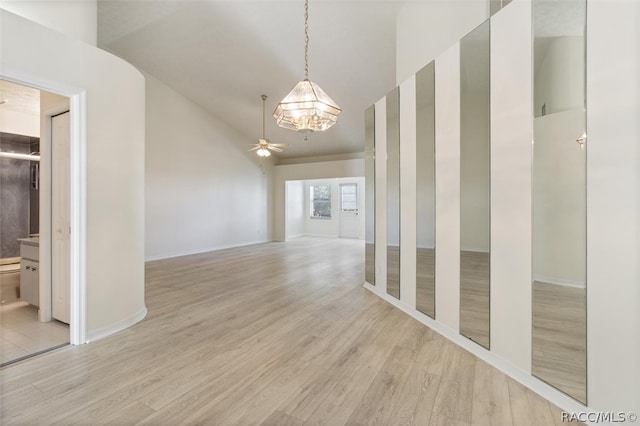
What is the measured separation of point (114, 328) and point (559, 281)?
12.8 feet

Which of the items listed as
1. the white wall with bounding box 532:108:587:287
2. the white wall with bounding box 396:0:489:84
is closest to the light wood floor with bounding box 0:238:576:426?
the white wall with bounding box 532:108:587:287

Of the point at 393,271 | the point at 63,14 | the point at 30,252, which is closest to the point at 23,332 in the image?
the point at 30,252

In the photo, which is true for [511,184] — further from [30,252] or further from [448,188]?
[30,252]

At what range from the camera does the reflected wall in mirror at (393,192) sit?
12.3 ft

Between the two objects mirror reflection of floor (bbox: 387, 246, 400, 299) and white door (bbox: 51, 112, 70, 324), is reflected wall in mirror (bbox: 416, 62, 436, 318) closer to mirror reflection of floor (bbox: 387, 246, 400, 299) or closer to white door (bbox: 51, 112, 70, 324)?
mirror reflection of floor (bbox: 387, 246, 400, 299)

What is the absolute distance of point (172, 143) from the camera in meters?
7.38

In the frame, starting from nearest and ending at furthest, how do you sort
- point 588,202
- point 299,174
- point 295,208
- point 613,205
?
point 613,205
point 588,202
point 299,174
point 295,208

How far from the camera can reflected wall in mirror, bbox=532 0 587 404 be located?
1.79 m

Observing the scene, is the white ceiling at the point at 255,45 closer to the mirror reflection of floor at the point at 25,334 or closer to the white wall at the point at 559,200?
the white wall at the point at 559,200

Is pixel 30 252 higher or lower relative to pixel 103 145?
lower

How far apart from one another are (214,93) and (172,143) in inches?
65.5

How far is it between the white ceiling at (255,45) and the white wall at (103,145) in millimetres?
2590

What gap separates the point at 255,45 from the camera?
546 cm

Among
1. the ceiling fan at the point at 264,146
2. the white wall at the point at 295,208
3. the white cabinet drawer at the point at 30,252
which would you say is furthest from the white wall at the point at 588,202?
the white wall at the point at 295,208
